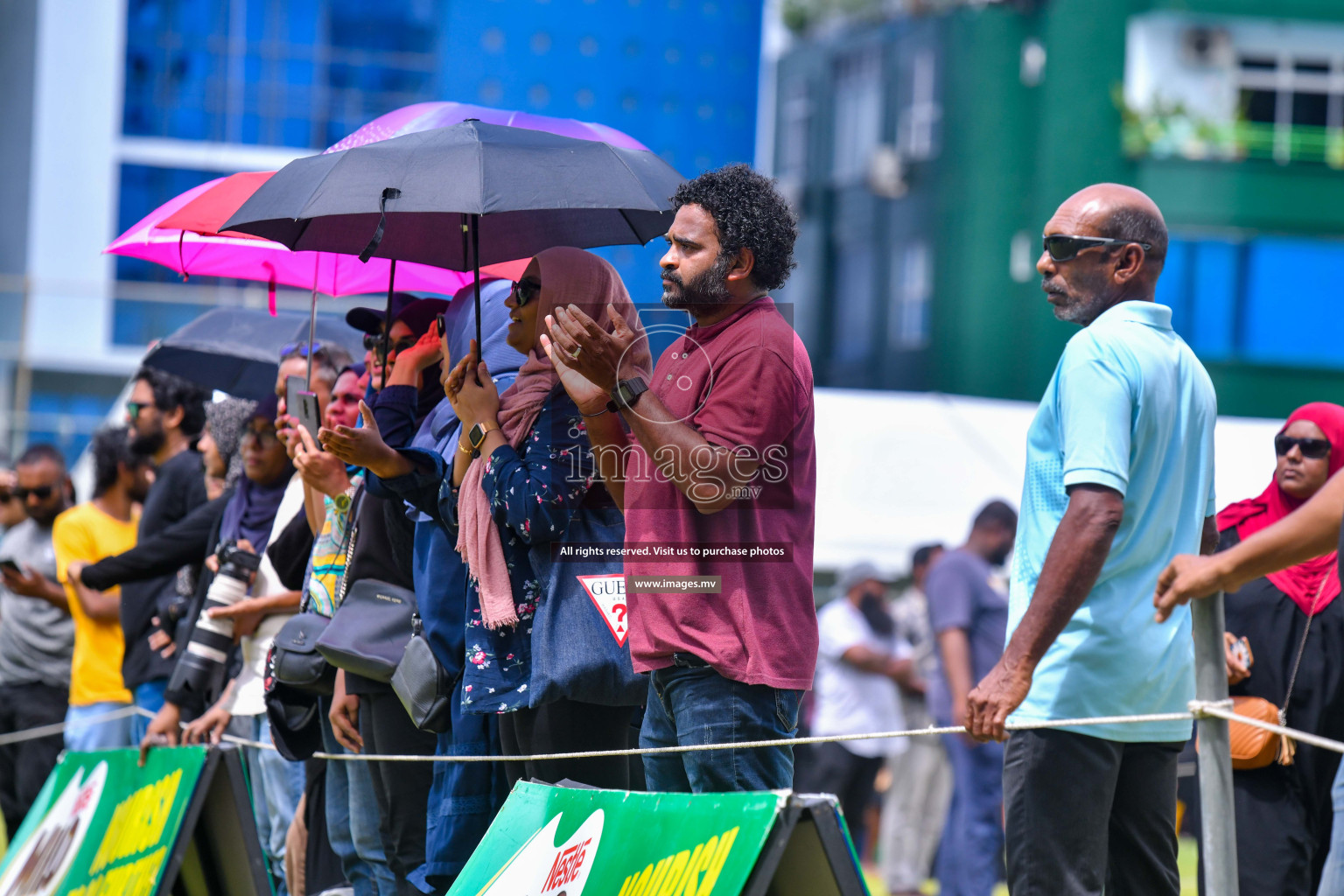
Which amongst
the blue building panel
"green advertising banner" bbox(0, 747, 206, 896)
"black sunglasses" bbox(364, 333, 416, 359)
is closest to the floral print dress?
"black sunglasses" bbox(364, 333, 416, 359)

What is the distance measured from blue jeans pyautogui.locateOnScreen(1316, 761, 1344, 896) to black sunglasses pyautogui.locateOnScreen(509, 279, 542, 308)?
7.16 ft

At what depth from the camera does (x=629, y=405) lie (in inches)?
139

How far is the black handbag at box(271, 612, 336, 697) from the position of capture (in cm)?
495

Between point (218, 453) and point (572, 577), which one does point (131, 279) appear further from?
point (572, 577)

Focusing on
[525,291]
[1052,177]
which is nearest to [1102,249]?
Result: [525,291]

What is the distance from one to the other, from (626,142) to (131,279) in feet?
89.3

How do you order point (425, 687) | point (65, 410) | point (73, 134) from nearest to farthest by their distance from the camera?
point (425, 687) < point (65, 410) < point (73, 134)

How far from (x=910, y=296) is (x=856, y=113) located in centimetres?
425

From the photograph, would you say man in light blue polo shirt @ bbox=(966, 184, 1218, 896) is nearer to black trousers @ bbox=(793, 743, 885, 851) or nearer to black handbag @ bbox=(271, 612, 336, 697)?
black handbag @ bbox=(271, 612, 336, 697)

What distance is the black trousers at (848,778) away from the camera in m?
9.59

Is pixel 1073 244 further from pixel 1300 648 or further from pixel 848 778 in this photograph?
pixel 848 778

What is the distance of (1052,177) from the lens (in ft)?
85.9

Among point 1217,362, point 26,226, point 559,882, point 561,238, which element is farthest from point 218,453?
point 26,226

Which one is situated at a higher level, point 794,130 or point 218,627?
point 794,130
